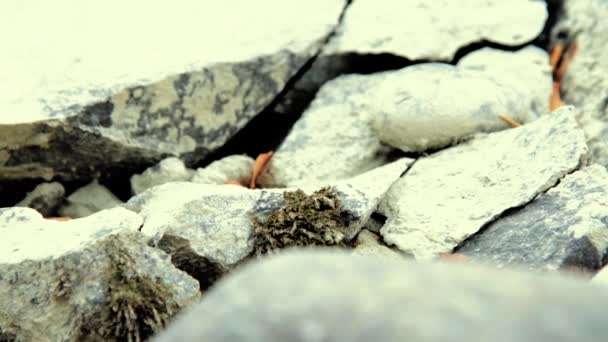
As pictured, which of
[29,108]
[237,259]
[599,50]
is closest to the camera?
[237,259]

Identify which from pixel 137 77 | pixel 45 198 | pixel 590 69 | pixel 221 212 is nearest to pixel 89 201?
pixel 45 198

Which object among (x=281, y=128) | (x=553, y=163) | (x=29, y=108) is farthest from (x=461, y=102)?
(x=29, y=108)

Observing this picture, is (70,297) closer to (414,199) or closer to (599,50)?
(414,199)

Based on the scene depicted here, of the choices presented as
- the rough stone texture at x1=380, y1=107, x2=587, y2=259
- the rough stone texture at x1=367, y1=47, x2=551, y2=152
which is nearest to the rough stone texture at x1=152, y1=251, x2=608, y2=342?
the rough stone texture at x1=380, y1=107, x2=587, y2=259

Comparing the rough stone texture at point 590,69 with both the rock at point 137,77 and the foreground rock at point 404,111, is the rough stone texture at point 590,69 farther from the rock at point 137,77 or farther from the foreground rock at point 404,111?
the rock at point 137,77

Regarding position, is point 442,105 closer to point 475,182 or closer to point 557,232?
point 475,182

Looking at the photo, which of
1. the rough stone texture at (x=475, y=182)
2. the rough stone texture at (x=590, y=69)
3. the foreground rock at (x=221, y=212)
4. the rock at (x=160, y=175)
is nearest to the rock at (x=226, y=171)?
the rock at (x=160, y=175)
